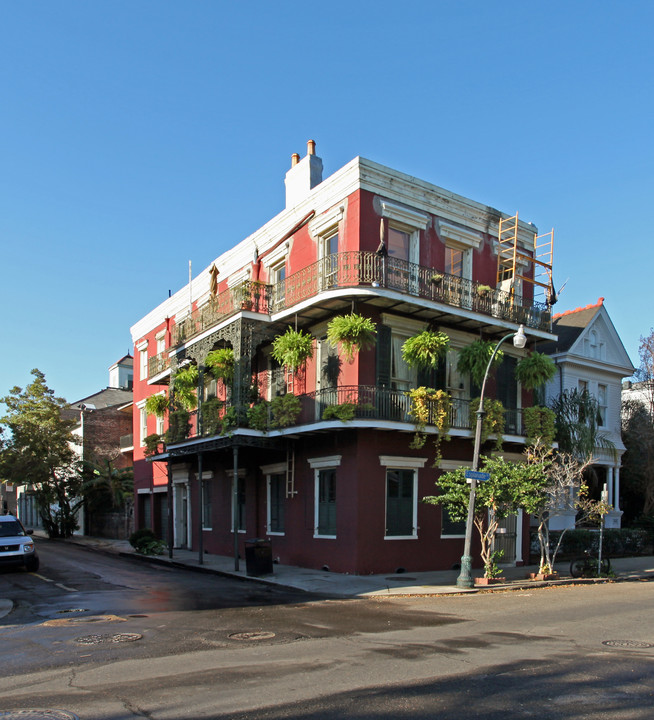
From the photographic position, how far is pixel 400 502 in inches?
750

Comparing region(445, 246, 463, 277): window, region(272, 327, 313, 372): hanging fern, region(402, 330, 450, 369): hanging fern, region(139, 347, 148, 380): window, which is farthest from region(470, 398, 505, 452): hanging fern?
region(139, 347, 148, 380): window

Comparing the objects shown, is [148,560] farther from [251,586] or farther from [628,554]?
[628,554]

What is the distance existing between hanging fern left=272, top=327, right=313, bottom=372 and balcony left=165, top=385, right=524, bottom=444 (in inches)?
40.9

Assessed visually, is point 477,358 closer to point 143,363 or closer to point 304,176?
point 304,176

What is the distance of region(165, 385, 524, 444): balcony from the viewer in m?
18.0

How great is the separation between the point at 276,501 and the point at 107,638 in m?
12.2

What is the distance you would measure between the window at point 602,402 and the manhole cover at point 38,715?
2482 centimetres

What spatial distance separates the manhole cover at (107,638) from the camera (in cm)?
949

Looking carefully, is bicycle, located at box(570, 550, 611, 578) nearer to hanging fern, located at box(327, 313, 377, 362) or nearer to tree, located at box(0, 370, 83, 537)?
hanging fern, located at box(327, 313, 377, 362)

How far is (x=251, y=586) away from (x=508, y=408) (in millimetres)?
9806

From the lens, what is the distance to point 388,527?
1867 centimetres

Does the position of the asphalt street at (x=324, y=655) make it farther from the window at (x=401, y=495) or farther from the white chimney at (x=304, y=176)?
the white chimney at (x=304, y=176)

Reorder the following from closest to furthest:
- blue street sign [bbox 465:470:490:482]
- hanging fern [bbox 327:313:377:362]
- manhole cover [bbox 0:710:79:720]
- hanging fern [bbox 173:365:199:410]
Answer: manhole cover [bbox 0:710:79:720] < blue street sign [bbox 465:470:490:482] < hanging fern [bbox 327:313:377:362] < hanging fern [bbox 173:365:199:410]

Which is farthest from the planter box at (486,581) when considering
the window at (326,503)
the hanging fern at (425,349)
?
the hanging fern at (425,349)
